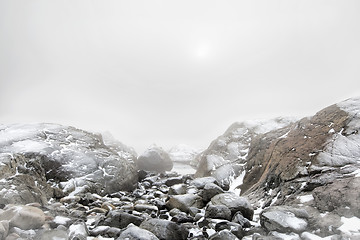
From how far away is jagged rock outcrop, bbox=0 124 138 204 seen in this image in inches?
517

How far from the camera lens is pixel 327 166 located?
33.6 feet

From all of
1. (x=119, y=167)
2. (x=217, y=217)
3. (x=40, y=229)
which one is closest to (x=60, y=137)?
(x=119, y=167)

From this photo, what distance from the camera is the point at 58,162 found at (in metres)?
16.8

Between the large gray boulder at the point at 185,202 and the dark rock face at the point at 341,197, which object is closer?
the dark rock face at the point at 341,197

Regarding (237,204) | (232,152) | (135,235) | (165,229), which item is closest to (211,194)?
(237,204)

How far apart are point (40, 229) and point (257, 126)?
954 inches

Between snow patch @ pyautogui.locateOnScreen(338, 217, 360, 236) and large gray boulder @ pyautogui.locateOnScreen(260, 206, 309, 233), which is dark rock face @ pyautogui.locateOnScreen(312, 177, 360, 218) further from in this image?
large gray boulder @ pyautogui.locateOnScreen(260, 206, 309, 233)

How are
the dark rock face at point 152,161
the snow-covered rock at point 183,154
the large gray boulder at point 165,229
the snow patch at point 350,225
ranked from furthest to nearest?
the snow-covered rock at point 183,154 → the dark rock face at point 152,161 → the large gray boulder at point 165,229 → the snow patch at point 350,225

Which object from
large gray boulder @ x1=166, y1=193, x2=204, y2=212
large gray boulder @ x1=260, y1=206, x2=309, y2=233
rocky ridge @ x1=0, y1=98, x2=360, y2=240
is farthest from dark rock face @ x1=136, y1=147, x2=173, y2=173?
large gray boulder @ x1=260, y1=206, x2=309, y2=233

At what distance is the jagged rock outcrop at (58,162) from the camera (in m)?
13.1

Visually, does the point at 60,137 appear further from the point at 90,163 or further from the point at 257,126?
the point at 257,126

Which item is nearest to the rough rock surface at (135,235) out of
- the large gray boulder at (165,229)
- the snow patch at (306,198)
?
the large gray boulder at (165,229)

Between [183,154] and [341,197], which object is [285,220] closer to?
[341,197]

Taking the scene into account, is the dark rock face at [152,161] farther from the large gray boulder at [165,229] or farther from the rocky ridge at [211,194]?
the large gray boulder at [165,229]
